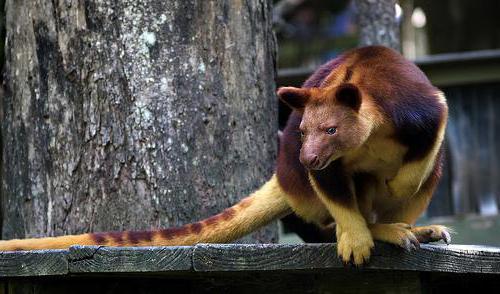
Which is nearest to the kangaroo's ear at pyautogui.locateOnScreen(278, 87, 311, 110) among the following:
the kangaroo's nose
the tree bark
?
the kangaroo's nose

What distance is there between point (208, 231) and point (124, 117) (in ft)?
2.68

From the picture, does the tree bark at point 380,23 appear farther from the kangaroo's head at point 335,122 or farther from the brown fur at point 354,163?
the kangaroo's head at point 335,122

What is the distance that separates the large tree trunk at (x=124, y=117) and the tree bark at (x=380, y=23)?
1790 millimetres

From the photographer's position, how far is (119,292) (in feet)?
14.6

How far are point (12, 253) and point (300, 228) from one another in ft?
6.23

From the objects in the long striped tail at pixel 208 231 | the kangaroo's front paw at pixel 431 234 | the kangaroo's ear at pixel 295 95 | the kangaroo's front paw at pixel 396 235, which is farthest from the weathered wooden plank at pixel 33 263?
the kangaroo's front paw at pixel 431 234

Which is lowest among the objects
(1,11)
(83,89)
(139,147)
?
(139,147)

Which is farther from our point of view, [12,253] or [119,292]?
[119,292]

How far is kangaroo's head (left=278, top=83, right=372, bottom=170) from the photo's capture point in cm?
406

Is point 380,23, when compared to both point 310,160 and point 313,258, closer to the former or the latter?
point 310,160

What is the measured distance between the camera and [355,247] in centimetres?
394

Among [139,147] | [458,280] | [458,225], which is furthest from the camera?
[458,225]

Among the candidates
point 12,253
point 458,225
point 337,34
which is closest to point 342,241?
point 12,253

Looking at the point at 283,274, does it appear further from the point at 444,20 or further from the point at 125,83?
the point at 444,20
